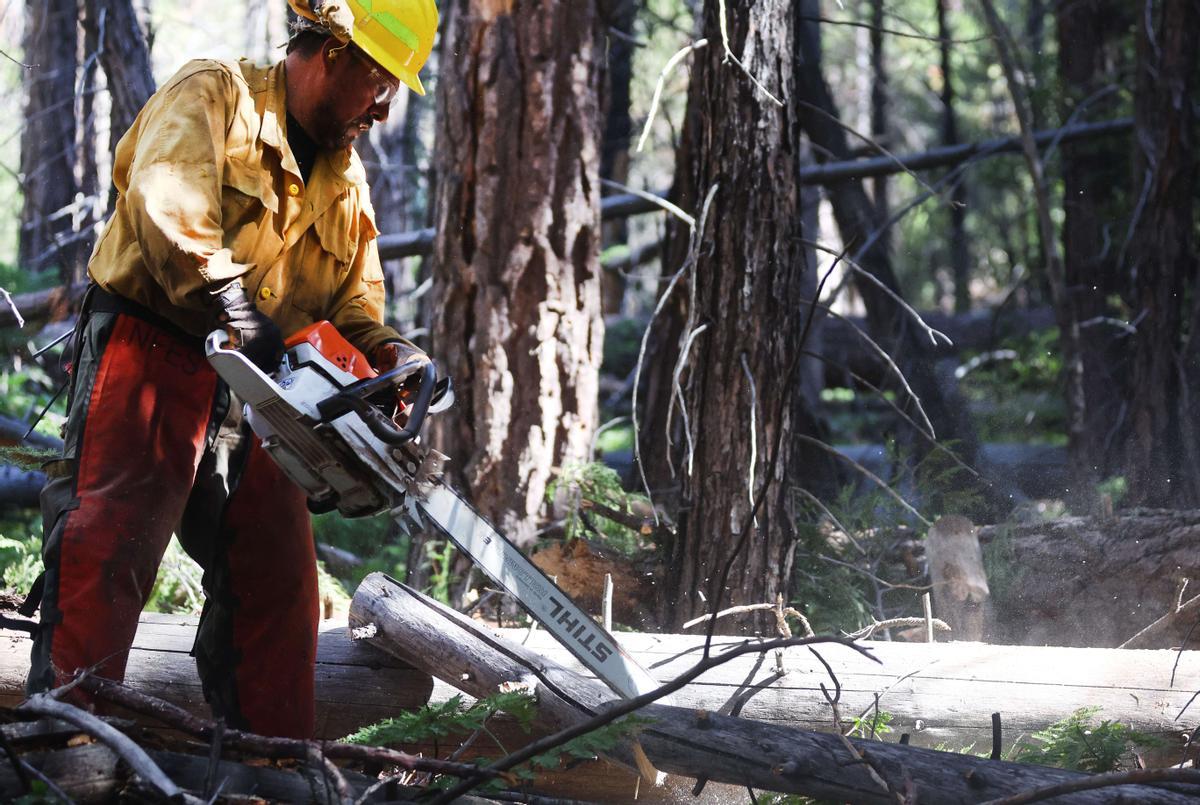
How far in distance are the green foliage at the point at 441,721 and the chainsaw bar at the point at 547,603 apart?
215 millimetres

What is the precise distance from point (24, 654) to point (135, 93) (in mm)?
3997

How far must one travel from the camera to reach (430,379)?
284cm

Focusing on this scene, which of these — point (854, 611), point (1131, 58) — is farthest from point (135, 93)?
point (1131, 58)

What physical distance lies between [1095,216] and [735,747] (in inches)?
300

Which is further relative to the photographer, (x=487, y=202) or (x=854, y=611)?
(x=487, y=202)

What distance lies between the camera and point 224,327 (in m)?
2.76

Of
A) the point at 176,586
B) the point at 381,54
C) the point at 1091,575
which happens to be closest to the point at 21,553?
the point at 176,586

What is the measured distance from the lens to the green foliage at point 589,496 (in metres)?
5.20

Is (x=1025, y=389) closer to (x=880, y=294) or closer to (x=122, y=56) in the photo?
(x=880, y=294)

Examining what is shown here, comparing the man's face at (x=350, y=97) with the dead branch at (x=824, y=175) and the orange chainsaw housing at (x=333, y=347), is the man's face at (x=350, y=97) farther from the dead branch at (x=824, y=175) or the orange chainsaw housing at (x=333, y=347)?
the dead branch at (x=824, y=175)

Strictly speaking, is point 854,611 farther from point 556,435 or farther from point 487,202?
point 487,202

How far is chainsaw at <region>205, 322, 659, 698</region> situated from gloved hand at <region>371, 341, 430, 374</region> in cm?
19

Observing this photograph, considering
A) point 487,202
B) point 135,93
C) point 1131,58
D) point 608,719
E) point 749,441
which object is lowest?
point 608,719

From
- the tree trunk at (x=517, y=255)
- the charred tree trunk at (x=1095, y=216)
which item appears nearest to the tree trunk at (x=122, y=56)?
the tree trunk at (x=517, y=255)
